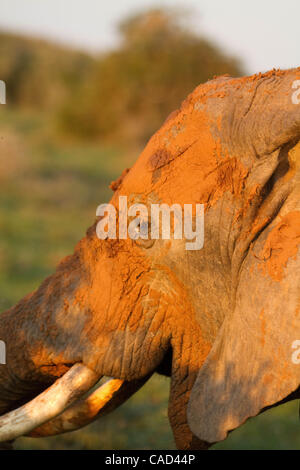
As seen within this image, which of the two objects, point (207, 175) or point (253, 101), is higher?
point (253, 101)

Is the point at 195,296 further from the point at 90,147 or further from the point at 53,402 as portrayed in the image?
the point at 90,147

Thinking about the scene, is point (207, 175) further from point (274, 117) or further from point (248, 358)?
point (248, 358)

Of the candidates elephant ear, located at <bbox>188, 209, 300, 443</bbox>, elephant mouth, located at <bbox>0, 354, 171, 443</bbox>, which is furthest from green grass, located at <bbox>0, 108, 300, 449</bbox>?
elephant ear, located at <bbox>188, 209, 300, 443</bbox>

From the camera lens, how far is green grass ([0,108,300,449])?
461cm

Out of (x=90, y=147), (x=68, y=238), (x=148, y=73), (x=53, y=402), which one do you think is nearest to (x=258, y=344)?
(x=53, y=402)

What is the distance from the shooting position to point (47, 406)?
2.63 metres

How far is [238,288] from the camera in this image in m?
2.46

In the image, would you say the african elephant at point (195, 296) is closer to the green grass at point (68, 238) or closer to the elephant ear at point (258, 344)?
the elephant ear at point (258, 344)

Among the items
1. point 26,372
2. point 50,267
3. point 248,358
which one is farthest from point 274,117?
point 50,267

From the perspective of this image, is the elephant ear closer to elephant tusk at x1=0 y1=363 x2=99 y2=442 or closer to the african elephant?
the african elephant

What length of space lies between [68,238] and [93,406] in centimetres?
812

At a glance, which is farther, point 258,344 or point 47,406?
point 47,406

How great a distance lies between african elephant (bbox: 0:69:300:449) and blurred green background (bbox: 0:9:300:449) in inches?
59.8

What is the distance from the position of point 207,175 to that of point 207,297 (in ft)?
1.63
